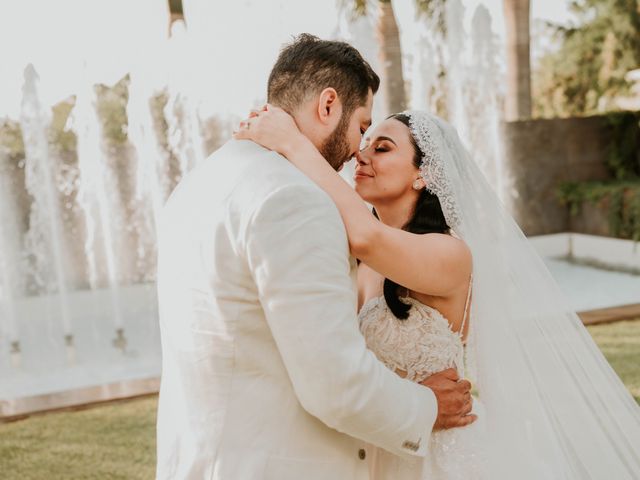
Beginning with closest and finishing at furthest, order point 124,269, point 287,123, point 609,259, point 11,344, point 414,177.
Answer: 1. point 287,123
2. point 414,177
3. point 11,344
4. point 124,269
5. point 609,259

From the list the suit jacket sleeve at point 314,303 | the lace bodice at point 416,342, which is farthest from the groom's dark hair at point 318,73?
the lace bodice at point 416,342

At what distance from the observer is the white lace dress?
2508mm

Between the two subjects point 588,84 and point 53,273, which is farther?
point 588,84

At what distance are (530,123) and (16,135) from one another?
29.9 feet

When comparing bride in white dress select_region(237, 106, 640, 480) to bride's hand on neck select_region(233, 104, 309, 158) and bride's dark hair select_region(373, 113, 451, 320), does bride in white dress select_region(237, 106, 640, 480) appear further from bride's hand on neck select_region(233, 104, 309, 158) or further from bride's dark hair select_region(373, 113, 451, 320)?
bride's hand on neck select_region(233, 104, 309, 158)

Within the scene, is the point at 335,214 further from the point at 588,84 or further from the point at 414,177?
the point at 588,84

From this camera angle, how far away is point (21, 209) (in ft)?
36.1

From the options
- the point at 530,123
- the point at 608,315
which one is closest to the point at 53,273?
the point at 608,315

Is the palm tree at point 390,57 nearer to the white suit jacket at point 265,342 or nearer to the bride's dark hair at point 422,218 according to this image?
the bride's dark hair at point 422,218

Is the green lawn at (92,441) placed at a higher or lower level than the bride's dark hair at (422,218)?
lower

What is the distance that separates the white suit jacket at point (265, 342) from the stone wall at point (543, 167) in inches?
501

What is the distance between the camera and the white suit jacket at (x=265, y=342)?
64.9 inches

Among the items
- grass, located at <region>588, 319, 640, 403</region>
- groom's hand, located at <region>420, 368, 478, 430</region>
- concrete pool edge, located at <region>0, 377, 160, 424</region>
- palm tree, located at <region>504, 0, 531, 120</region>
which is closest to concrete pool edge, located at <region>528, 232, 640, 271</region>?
palm tree, located at <region>504, 0, 531, 120</region>

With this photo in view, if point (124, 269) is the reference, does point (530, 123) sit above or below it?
above
